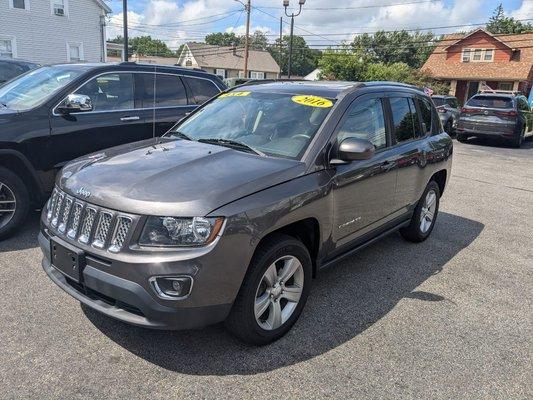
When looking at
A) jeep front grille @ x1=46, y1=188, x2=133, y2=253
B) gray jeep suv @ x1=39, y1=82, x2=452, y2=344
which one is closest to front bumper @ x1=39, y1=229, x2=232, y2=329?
gray jeep suv @ x1=39, y1=82, x2=452, y2=344

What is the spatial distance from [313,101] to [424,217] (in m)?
2.42

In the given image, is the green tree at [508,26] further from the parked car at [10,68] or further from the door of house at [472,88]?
the parked car at [10,68]

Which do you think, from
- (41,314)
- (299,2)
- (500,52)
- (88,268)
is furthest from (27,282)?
(500,52)

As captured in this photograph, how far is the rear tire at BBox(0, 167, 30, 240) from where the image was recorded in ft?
15.8

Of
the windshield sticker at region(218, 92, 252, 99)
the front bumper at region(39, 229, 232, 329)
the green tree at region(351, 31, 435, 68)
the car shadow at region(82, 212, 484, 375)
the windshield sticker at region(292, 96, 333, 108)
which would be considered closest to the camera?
the front bumper at region(39, 229, 232, 329)

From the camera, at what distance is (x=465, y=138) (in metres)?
17.4

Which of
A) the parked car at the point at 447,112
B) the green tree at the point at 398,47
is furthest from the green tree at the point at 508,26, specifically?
the parked car at the point at 447,112

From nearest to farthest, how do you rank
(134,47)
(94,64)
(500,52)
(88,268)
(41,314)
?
1. (88,268)
2. (41,314)
3. (94,64)
4. (500,52)
5. (134,47)

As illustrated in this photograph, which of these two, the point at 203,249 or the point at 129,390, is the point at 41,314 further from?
the point at 203,249

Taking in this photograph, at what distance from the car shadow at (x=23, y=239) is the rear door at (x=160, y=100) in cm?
178

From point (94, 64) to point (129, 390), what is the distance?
14.1 ft

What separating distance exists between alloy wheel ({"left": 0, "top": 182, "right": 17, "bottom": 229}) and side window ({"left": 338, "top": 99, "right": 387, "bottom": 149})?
3.44m

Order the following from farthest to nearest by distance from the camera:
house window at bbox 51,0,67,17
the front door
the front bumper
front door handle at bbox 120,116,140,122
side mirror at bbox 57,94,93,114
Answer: house window at bbox 51,0,67,17
front door handle at bbox 120,116,140,122
side mirror at bbox 57,94,93,114
the front door
the front bumper

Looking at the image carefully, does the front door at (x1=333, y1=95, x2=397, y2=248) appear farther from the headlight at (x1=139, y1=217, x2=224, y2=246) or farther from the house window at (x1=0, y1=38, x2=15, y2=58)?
the house window at (x1=0, y1=38, x2=15, y2=58)
